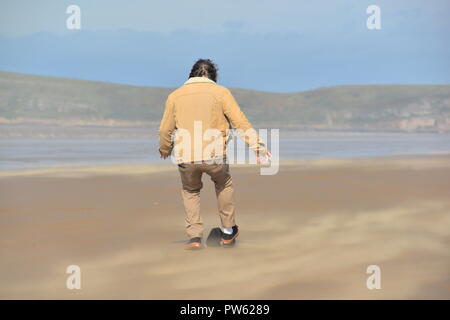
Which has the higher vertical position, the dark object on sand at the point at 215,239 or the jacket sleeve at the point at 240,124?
the jacket sleeve at the point at 240,124

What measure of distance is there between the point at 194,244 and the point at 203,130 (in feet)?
3.55

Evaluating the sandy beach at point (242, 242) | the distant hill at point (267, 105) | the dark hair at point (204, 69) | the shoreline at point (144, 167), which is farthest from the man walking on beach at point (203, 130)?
the distant hill at point (267, 105)

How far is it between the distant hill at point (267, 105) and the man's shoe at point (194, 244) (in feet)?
289

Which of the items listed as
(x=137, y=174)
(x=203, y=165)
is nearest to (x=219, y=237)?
(x=203, y=165)

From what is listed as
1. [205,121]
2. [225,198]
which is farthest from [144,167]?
[205,121]

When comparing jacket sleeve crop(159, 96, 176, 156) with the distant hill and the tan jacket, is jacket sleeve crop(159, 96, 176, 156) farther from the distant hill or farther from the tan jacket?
the distant hill

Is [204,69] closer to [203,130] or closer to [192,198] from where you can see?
[203,130]

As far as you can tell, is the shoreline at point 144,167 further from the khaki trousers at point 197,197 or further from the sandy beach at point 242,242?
the khaki trousers at point 197,197

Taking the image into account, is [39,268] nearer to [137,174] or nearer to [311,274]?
[311,274]

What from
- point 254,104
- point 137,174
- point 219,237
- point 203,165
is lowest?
point 219,237

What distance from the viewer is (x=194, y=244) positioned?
253 inches

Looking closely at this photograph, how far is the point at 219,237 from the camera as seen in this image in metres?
6.69

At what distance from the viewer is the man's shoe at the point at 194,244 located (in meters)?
6.41

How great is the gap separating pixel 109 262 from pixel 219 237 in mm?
1216
